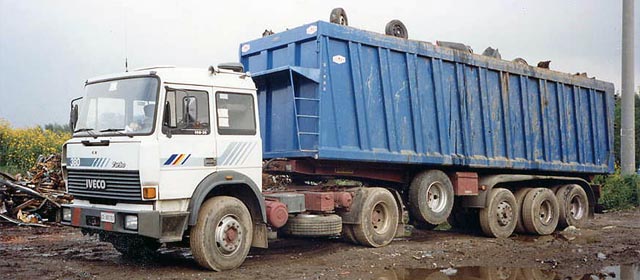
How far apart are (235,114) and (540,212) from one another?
777 cm

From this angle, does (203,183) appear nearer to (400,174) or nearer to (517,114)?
(400,174)

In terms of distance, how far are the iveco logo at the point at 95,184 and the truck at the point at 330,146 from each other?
2 cm

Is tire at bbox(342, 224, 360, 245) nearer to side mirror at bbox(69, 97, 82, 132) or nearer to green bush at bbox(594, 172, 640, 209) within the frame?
side mirror at bbox(69, 97, 82, 132)

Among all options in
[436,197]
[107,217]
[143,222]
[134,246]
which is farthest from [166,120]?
[436,197]

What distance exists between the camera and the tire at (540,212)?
12781mm

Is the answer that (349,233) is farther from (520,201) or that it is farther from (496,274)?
(520,201)

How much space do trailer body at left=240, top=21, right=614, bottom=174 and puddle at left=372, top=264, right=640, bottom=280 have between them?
2.13 meters

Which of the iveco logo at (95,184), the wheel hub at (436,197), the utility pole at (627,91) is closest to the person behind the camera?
the iveco logo at (95,184)

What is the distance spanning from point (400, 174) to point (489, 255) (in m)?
2.12

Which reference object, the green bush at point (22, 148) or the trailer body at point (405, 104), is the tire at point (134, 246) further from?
the green bush at point (22, 148)

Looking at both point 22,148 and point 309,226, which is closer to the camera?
point 309,226

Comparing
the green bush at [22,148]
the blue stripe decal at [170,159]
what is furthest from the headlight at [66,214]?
the green bush at [22,148]

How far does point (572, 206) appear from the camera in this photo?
47.1 feet

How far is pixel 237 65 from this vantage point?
8.50 m
